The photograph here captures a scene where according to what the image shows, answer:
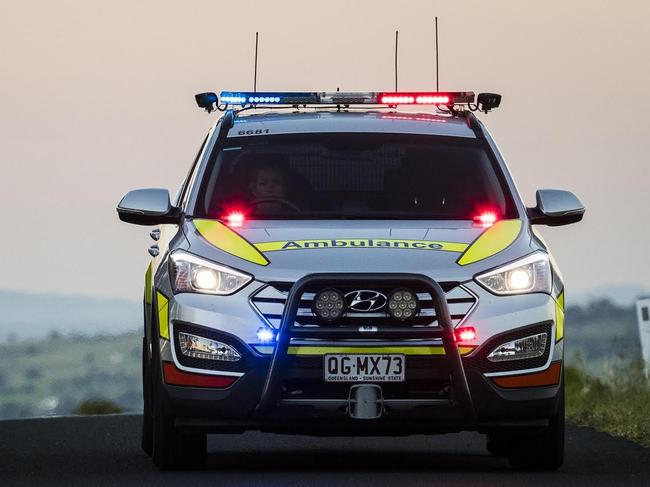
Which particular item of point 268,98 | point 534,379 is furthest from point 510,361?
point 268,98

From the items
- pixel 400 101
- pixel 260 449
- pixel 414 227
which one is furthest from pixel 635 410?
pixel 414 227

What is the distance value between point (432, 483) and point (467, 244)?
4.35 ft

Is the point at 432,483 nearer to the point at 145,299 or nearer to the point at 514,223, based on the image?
the point at 514,223

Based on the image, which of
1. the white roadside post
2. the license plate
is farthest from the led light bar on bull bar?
the white roadside post

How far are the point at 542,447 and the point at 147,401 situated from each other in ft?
7.84

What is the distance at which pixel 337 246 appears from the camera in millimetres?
11297

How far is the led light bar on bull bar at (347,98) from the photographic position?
13.3m

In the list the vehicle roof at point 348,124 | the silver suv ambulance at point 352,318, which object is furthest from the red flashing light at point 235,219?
the vehicle roof at point 348,124

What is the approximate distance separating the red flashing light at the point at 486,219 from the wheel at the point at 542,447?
971 millimetres

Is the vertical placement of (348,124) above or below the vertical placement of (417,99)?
below

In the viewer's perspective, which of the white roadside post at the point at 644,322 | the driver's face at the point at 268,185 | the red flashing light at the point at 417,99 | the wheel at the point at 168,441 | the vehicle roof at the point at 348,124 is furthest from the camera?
the white roadside post at the point at 644,322

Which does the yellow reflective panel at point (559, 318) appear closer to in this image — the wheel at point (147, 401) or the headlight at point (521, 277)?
the headlight at point (521, 277)

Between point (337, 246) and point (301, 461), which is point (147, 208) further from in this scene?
point (301, 461)

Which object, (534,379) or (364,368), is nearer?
(364,368)
